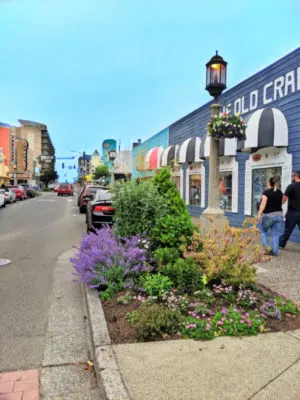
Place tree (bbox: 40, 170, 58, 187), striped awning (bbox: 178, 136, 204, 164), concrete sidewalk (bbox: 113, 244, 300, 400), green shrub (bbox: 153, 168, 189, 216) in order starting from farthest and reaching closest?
tree (bbox: 40, 170, 58, 187), striped awning (bbox: 178, 136, 204, 164), green shrub (bbox: 153, 168, 189, 216), concrete sidewalk (bbox: 113, 244, 300, 400)

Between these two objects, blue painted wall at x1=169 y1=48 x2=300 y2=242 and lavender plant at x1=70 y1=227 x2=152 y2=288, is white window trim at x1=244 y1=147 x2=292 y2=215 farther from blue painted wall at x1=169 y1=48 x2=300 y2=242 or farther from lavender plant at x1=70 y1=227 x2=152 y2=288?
lavender plant at x1=70 y1=227 x2=152 y2=288

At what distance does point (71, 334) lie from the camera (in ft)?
13.2

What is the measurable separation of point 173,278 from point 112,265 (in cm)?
94

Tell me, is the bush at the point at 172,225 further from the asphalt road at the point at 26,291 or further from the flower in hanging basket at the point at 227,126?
the flower in hanging basket at the point at 227,126

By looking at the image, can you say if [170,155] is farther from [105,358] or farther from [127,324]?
[105,358]

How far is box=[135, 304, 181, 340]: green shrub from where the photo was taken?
363 cm

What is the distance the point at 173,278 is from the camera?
483cm

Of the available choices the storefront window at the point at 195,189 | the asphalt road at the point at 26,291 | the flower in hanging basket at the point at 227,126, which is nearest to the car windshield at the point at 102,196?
the asphalt road at the point at 26,291

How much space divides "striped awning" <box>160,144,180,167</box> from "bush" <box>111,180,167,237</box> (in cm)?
1117

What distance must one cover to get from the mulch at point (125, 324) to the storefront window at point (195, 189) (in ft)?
40.6

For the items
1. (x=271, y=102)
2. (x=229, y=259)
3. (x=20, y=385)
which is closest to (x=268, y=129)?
(x=271, y=102)

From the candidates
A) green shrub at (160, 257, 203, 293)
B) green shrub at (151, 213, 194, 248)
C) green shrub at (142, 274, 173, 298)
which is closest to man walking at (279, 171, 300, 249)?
green shrub at (151, 213, 194, 248)

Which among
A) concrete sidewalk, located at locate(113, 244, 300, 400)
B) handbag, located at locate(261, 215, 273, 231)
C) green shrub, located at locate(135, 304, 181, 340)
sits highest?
handbag, located at locate(261, 215, 273, 231)

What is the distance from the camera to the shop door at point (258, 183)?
10.7 m
